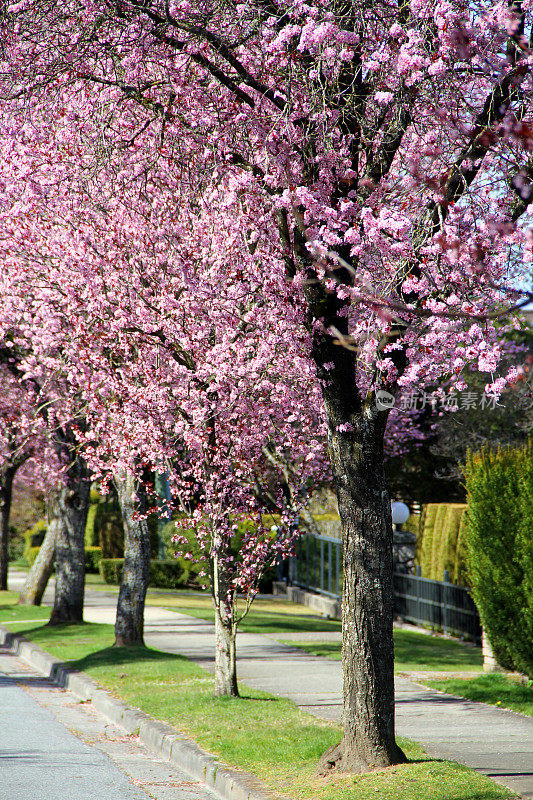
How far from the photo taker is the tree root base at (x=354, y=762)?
7138 millimetres

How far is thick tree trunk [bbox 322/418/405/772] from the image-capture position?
7219 mm

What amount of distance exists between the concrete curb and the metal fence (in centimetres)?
670

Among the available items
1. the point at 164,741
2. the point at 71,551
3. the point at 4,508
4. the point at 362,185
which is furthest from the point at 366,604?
the point at 4,508

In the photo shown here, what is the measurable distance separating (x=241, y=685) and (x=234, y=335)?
4351 mm

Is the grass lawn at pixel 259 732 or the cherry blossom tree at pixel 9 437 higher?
the cherry blossom tree at pixel 9 437

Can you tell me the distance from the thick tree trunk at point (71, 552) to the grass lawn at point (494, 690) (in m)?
7.70

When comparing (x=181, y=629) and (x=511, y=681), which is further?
(x=181, y=629)

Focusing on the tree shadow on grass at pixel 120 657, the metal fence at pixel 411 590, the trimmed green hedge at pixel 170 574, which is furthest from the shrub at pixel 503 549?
the trimmed green hedge at pixel 170 574

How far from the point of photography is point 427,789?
643 cm

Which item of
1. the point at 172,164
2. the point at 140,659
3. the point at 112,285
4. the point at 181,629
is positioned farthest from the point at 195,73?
the point at 181,629

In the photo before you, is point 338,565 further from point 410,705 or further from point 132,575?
point 410,705

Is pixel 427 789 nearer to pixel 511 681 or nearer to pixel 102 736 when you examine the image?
pixel 102 736

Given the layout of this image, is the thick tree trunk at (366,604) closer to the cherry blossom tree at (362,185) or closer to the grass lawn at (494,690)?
the cherry blossom tree at (362,185)

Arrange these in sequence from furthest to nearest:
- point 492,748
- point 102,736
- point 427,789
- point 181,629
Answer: point 181,629
point 102,736
point 492,748
point 427,789
